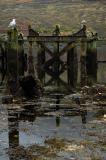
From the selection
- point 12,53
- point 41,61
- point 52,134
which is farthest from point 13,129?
point 41,61

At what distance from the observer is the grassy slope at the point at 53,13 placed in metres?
78.1

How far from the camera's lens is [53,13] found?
84812 millimetres

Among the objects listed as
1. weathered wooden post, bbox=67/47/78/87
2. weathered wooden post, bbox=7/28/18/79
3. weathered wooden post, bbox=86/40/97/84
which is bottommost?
weathered wooden post, bbox=67/47/78/87

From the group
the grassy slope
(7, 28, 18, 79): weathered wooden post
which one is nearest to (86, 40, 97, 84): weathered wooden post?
(7, 28, 18, 79): weathered wooden post

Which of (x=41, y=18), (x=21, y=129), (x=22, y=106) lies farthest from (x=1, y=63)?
(x=41, y=18)

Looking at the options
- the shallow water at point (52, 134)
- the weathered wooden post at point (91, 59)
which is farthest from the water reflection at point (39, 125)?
the weathered wooden post at point (91, 59)

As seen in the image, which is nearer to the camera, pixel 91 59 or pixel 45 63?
pixel 91 59

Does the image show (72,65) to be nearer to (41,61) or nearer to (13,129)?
(41,61)

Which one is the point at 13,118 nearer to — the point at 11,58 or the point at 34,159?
the point at 34,159

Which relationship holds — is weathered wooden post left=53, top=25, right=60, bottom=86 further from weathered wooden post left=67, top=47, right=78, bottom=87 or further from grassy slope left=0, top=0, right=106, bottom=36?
grassy slope left=0, top=0, right=106, bottom=36

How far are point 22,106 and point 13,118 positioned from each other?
246cm

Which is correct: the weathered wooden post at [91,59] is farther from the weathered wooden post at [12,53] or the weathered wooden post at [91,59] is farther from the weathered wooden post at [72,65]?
the weathered wooden post at [12,53]

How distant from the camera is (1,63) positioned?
4200cm

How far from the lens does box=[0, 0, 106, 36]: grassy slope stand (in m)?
78.1
